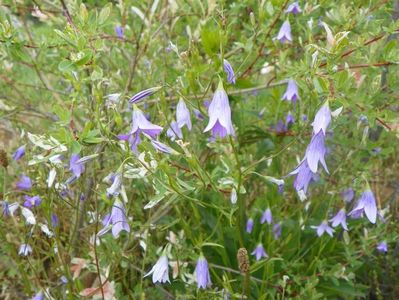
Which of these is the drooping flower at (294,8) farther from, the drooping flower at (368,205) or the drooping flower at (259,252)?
the drooping flower at (259,252)

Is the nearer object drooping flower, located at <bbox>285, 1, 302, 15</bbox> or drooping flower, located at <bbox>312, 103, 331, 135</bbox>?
drooping flower, located at <bbox>312, 103, 331, 135</bbox>

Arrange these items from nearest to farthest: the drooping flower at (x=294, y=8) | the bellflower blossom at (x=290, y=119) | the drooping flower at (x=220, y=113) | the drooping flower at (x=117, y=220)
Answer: the drooping flower at (x=220, y=113), the drooping flower at (x=117, y=220), the drooping flower at (x=294, y=8), the bellflower blossom at (x=290, y=119)

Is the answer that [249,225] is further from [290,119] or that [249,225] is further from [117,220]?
[117,220]

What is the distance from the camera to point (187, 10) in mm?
2291

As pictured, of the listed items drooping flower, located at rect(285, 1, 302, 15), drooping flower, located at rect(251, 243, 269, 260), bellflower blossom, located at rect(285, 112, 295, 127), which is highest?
drooping flower, located at rect(285, 1, 302, 15)

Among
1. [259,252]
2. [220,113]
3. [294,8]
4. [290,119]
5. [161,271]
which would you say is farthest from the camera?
[290,119]

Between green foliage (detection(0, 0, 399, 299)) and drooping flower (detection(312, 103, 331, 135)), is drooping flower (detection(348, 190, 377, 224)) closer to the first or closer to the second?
green foliage (detection(0, 0, 399, 299))

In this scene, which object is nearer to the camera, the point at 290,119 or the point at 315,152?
the point at 315,152

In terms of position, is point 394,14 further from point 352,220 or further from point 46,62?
point 46,62

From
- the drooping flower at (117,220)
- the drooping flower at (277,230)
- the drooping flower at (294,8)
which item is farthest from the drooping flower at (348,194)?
the drooping flower at (117,220)

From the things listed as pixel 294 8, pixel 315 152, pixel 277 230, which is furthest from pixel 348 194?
pixel 315 152

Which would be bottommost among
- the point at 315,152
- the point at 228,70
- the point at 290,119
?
the point at 290,119

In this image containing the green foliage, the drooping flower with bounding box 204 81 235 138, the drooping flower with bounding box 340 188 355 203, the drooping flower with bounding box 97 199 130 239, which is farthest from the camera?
the drooping flower with bounding box 340 188 355 203

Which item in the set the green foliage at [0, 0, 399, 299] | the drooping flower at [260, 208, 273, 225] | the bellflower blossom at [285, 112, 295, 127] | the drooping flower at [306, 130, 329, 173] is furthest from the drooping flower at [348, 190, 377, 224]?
the bellflower blossom at [285, 112, 295, 127]
